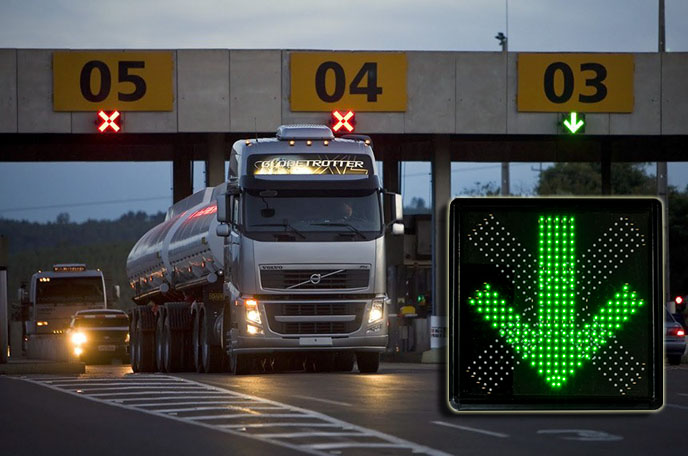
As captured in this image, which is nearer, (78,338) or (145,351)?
(145,351)

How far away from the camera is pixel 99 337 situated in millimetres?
48906

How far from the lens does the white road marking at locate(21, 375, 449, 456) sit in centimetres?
1284

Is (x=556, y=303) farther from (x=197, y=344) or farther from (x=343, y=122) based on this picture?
(x=343, y=122)

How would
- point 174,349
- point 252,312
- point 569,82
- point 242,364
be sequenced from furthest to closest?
point 569,82 < point 174,349 < point 242,364 < point 252,312

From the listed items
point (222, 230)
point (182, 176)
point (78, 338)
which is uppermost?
point (182, 176)

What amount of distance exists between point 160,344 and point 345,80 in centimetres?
824

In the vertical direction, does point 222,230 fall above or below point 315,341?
above

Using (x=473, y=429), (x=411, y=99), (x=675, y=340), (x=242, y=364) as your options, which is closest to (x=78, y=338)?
(x=411, y=99)

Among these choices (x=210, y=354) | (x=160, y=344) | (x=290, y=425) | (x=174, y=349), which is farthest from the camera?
(x=160, y=344)

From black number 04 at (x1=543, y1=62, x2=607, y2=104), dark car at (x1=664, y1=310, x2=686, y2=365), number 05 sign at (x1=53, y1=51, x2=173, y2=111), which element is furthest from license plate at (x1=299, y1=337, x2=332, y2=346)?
dark car at (x1=664, y1=310, x2=686, y2=365)

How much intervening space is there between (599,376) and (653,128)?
119 ft

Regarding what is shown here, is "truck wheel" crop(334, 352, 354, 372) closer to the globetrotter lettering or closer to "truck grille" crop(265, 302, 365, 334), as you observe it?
"truck grille" crop(265, 302, 365, 334)

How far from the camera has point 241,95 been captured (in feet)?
122

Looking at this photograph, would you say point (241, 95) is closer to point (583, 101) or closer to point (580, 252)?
point (583, 101)
